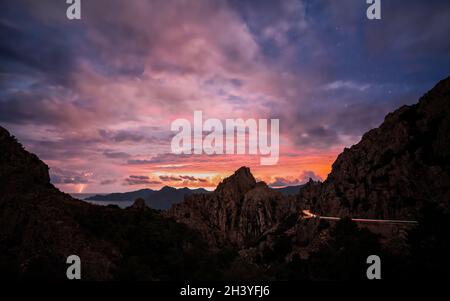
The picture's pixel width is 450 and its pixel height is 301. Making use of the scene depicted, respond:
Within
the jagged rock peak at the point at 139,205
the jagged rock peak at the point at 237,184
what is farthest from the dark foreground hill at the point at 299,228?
the jagged rock peak at the point at 237,184

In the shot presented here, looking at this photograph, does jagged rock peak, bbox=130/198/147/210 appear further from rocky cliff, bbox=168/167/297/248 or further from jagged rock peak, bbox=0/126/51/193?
rocky cliff, bbox=168/167/297/248

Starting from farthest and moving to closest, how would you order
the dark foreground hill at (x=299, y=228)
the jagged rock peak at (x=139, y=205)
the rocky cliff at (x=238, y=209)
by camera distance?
the rocky cliff at (x=238, y=209), the jagged rock peak at (x=139, y=205), the dark foreground hill at (x=299, y=228)

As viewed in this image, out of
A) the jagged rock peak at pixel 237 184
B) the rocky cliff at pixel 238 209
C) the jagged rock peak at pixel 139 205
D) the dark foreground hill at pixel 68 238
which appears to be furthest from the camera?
the jagged rock peak at pixel 237 184

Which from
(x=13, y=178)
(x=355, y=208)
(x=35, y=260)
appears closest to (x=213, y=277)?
(x=35, y=260)

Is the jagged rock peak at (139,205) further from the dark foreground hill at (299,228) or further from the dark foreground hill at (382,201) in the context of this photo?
the dark foreground hill at (382,201)

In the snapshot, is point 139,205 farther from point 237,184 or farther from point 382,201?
point 237,184

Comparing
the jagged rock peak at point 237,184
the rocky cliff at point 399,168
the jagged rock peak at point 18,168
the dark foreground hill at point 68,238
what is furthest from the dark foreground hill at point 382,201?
the jagged rock peak at point 237,184

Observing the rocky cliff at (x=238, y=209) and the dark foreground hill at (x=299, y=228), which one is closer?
the dark foreground hill at (x=299, y=228)

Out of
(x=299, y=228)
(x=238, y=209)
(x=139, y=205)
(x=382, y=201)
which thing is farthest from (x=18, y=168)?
(x=238, y=209)

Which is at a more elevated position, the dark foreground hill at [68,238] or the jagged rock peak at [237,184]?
the jagged rock peak at [237,184]

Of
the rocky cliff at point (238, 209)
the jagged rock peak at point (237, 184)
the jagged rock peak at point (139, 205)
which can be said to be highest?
the jagged rock peak at point (237, 184)

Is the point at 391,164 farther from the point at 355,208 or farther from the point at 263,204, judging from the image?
the point at 263,204
